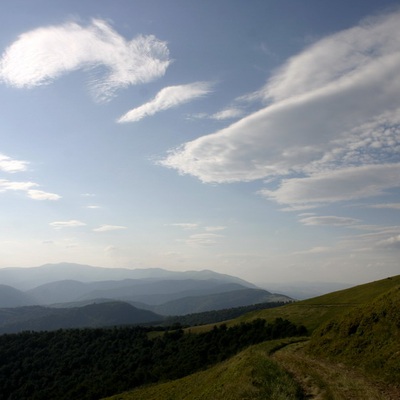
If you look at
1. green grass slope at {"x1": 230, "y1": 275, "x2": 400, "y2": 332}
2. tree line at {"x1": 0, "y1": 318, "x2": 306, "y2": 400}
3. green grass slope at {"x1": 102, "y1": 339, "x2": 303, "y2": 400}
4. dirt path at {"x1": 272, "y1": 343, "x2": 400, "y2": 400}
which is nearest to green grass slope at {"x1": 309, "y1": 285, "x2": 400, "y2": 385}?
dirt path at {"x1": 272, "y1": 343, "x2": 400, "y2": 400}

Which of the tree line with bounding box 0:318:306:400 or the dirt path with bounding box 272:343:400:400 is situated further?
the tree line with bounding box 0:318:306:400

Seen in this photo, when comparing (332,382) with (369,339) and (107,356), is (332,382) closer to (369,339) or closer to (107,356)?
(369,339)

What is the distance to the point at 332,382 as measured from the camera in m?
28.9

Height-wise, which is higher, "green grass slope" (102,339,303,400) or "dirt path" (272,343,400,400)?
"dirt path" (272,343,400,400)

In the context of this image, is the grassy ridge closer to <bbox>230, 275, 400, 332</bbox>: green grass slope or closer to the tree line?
the tree line

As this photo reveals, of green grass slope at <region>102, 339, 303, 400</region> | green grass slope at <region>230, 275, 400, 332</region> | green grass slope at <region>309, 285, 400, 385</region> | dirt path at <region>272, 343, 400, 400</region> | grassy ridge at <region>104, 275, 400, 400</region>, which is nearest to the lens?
dirt path at <region>272, 343, 400, 400</region>

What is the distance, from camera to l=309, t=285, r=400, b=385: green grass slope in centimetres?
2997

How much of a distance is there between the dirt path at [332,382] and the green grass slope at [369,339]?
4.82 ft

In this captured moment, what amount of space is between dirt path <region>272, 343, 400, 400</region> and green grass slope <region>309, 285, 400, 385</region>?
1470 mm

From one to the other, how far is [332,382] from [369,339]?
30.2ft

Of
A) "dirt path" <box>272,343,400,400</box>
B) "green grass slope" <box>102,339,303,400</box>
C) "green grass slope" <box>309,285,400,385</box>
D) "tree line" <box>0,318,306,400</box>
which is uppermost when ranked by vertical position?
"green grass slope" <box>309,285,400,385</box>

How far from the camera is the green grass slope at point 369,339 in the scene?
30.0 metres

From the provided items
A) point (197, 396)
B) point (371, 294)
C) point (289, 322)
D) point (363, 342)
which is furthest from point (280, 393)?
point (371, 294)

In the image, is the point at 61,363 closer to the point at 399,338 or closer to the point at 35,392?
the point at 35,392
